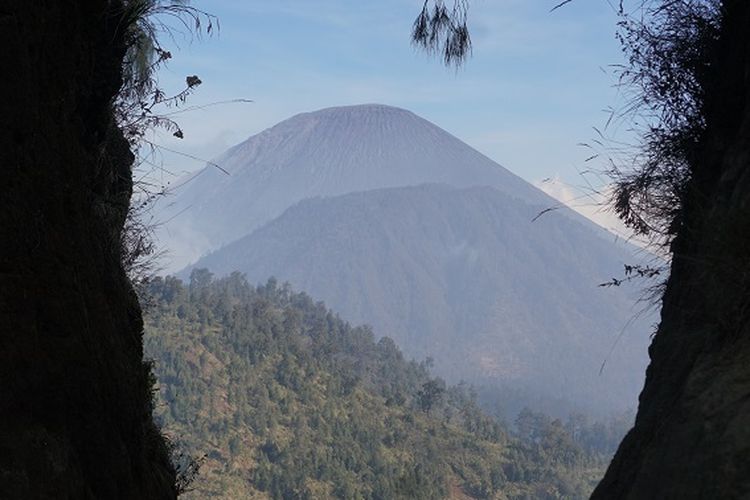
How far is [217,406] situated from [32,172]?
357ft

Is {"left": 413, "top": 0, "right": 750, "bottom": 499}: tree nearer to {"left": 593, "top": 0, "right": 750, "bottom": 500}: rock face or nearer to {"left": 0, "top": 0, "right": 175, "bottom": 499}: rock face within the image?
{"left": 593, "top": 0, "right": 750, "bottom": 500}: rock face

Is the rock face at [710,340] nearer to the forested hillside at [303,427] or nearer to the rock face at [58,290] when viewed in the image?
the rock face at [58,290]

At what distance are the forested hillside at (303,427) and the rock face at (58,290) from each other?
2973 inches

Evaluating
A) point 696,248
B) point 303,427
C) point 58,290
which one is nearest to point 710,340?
point 696,248

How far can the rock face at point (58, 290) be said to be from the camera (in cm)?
379

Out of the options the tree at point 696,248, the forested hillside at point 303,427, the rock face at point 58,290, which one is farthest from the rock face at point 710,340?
the forested hillside at point 303,427

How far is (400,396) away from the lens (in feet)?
406

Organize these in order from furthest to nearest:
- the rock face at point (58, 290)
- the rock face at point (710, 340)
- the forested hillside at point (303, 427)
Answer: the forested hillside at point (303, 427) < the rock face at point (710, 340) < the rock face at point (58, 290)

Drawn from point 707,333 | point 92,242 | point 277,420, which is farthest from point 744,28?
point 277,420

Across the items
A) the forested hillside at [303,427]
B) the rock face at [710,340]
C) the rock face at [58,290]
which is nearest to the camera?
the rock face at [58,290]

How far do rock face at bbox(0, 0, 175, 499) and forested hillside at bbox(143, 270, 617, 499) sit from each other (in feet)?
248

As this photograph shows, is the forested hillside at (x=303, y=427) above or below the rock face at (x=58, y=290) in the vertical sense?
below

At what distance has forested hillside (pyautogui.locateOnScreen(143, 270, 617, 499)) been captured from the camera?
93.4 m

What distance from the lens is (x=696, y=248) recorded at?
19.3ft
